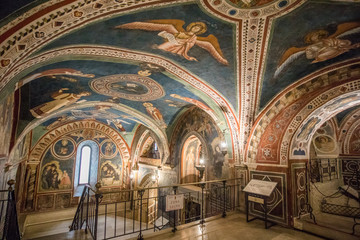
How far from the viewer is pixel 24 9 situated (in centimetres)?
243

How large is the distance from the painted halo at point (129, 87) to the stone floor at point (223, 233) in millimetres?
4358

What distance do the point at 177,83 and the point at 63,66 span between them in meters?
3.25

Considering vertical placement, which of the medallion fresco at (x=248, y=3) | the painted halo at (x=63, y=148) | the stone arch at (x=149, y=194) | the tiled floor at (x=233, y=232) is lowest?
the stone arch at (x=149, y=194)

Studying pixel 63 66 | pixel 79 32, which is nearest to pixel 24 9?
pixel 79 32

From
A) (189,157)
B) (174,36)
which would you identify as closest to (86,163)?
(189,157)

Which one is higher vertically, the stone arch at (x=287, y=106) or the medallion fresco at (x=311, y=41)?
the medallion fresco at (x=311, y=41)

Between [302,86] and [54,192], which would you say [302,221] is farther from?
[54,192]

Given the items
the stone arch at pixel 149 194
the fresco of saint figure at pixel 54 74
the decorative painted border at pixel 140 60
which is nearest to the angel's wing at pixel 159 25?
the decorative painted border at pixel 140 60

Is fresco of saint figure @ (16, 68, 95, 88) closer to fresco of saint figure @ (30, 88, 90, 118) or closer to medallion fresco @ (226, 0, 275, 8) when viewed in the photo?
fresco of saint figure @ (30, 88, 90, 118)

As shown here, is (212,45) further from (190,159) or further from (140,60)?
(190,159)

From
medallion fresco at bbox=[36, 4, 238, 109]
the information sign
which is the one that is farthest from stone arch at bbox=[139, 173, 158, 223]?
medallion fresco at bbox=[36, 4, 238, 109]

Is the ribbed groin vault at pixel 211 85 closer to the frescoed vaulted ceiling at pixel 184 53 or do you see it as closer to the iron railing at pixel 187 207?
the frescoed vaulted ceiling at pixel 184 53

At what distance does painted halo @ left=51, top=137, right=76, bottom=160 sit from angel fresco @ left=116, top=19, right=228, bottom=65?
11.8 metres

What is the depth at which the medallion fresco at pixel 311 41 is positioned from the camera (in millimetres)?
3385
